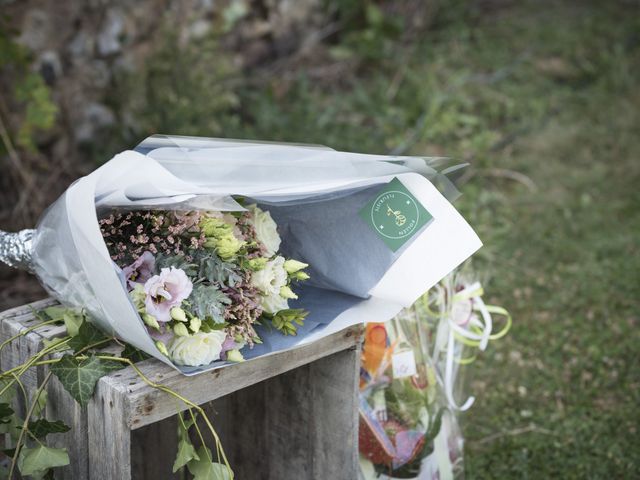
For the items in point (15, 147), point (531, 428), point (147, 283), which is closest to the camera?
point (147, 283)

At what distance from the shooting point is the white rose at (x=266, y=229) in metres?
1.52

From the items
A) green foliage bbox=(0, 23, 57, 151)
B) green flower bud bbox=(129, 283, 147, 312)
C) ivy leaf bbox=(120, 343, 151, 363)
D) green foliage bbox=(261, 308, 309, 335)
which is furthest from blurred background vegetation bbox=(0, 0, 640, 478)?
green flower bud bbox=(129, 283, 147, 312)

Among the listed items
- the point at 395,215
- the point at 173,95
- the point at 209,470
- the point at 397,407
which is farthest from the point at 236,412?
the point at 173,95

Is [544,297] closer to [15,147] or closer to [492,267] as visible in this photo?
[492,267]

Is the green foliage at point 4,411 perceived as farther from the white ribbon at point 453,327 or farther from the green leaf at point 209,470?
the white ribbon at point 453,327

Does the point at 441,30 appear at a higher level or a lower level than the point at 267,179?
lower

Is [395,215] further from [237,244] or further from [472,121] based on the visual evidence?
[472,121]

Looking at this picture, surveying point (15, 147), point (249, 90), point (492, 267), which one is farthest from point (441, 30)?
point (15, 147)

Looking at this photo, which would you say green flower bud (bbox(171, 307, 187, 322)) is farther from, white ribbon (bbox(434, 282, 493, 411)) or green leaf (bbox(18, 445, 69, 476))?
white ribbon (bbox(434, 282, 493, 411))

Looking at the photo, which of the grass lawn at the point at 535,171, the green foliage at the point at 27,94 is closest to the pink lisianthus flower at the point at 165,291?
the grass lawn at the point at 535,171

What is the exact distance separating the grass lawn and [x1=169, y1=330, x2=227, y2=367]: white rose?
1.03 metres

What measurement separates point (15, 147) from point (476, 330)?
6.79ft

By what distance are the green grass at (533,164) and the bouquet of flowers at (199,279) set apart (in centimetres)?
118

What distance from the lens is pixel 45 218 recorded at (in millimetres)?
1489
